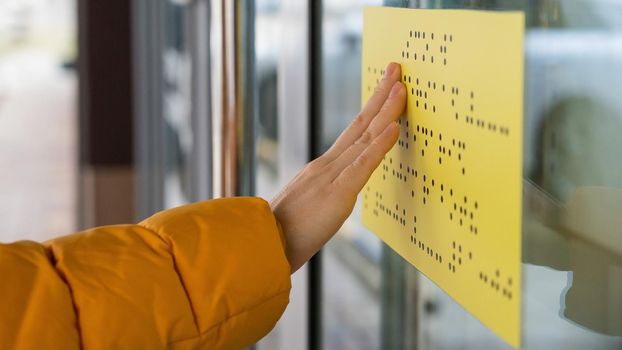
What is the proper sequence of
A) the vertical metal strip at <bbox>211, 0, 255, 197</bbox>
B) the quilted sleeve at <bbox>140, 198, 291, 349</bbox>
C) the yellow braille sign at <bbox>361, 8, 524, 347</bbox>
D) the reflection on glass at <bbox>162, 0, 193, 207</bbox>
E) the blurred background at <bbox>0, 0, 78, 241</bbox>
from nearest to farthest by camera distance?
the yellow braille sign at <bbox>361, 8, 524, 347</bbox> < the quilted sleeve at <bbox>140, 198, 291, 349</bbox> < the vertical metal strip at <bbox>211, 0, 255, 197</bbox> < the reflection on glass at <bbox>162, 0, 193, 207</bbox> < the blurred background at <bbox>0, 0, 78, 241</bbox>

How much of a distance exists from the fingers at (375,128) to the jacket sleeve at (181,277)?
0.22 feet

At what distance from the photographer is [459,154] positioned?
0.68 meters

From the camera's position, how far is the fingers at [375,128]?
80 cm

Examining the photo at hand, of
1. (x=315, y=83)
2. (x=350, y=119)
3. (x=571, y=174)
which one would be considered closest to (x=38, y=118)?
(x=315, y=83)

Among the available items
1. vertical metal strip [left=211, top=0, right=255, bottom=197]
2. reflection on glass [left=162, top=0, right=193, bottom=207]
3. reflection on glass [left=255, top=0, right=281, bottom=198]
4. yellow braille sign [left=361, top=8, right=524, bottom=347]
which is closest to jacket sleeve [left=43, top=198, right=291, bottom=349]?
yellow braille sign [left=361, top=8, right=524, bottom=347]

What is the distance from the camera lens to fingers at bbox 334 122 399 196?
2.65 ft

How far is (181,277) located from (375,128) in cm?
19

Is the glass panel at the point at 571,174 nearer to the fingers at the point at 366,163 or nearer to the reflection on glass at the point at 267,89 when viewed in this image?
the fingers at the point at 366,163

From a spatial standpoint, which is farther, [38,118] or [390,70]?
[38,118]

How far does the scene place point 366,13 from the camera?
33.9 inches

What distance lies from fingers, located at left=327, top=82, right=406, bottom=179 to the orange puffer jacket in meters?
0.07

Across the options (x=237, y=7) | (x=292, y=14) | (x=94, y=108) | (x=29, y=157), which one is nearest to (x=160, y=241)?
(x=237, y=7)

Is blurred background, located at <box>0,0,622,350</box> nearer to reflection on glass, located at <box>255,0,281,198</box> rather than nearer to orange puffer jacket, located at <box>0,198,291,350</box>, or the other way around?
reflection on glass, located at <box>255,0,281,198</box>

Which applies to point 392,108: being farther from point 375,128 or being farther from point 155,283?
point 155,283
